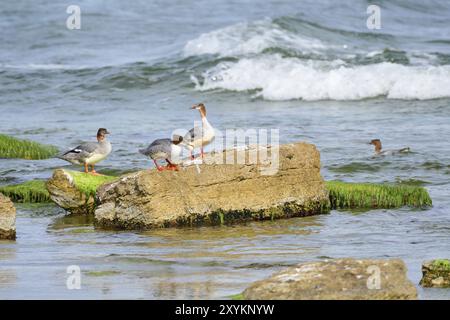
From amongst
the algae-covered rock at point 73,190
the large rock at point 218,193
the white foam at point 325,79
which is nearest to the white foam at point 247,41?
the white foam at point 325,79

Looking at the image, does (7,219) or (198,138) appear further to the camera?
(198,138)

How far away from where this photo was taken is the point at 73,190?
40.4ft

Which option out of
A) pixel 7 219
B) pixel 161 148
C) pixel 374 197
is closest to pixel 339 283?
pixel 7 219

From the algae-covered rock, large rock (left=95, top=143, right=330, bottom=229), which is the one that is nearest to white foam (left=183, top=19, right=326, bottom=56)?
the algae-covered rock

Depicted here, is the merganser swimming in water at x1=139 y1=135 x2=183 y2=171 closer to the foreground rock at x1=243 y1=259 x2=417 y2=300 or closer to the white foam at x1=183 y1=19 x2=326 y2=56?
the foreground rock at x1=243 y1=259 x2=417 y2=300

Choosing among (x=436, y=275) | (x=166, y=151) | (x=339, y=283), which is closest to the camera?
(x=339, y=283)

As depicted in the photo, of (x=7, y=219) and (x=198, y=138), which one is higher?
(x=198, y=138)

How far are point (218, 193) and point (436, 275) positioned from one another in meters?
3.95

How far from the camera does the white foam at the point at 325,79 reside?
23938mm

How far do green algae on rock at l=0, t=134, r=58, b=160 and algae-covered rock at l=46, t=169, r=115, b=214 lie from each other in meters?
4.54

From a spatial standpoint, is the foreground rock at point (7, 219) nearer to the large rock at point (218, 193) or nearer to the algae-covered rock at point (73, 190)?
the large rock at point (218, 193)

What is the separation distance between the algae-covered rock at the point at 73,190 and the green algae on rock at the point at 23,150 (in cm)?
454

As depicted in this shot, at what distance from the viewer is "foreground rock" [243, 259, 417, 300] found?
22.7 feet

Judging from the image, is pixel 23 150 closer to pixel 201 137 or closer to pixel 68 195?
pixel 68 195
